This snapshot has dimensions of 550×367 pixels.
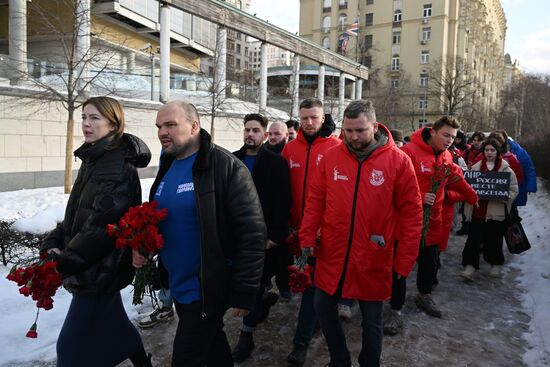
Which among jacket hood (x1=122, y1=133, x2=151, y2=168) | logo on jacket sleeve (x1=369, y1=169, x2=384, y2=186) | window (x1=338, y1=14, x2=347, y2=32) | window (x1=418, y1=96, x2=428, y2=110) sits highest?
window (x1=338, y1=14, x2=347, y2=32)

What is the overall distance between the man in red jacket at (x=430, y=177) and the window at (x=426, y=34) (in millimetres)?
59383

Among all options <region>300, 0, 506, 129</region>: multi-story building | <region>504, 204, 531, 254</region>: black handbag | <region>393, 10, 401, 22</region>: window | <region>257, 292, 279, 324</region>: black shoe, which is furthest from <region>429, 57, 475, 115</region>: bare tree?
<region>257, 292, 279, 324</region>: black shoe

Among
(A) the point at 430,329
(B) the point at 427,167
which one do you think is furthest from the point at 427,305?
(B) the point at 427,167

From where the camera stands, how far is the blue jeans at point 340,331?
Answer: 10.3ft

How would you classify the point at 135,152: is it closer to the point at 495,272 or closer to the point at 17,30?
the point at 495,272

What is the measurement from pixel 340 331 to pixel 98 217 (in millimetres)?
1976

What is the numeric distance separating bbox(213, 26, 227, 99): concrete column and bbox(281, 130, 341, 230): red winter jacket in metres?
14.2

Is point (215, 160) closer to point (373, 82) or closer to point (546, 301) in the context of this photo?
point (546, 301)

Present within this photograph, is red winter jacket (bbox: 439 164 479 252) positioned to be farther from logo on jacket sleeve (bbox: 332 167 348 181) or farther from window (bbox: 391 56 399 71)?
window (bbox: 391 56 399 71)

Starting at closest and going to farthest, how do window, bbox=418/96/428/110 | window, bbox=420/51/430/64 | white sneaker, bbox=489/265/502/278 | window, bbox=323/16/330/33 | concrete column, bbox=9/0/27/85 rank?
white sneaker, bbox=489/265/502/278, concrete column, bbox=9/0/27/85, window, bbox=418/96/428/110, window, bbox=420/51/430/64, window, bbox=323/16/330/33

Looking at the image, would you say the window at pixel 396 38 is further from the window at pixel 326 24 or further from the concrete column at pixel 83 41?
the concrete column at pixel 83 41

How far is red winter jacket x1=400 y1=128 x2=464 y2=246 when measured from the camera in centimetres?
457

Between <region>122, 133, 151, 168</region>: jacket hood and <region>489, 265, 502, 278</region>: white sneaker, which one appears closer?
<region>122, 133, 151, 168</region>: jacket hood

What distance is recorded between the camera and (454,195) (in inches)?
191
